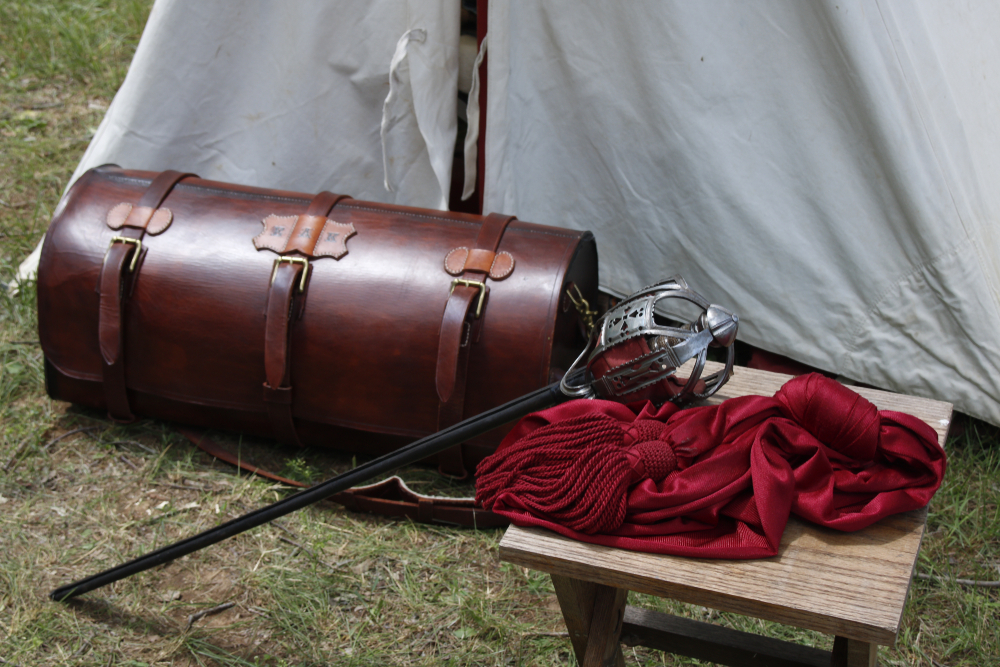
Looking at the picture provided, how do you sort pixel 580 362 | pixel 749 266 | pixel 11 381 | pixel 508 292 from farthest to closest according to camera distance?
pixel 11 381 → pixel 749 266 → pixel 508 292 → pixel 580 362

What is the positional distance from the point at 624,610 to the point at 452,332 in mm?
759

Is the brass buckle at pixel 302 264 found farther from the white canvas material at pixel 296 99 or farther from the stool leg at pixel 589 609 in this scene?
the stool leg at pixel 589 609

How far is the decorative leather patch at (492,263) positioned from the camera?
6.76 ft

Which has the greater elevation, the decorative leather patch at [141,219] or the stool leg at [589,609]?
the decorative leather patch at [141,219]

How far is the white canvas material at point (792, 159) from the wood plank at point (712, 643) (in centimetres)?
106

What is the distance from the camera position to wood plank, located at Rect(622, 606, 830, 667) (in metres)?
1.45

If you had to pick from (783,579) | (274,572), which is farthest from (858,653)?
(274,572)

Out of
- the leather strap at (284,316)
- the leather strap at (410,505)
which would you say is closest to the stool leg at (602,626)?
the leather strap at (410,505)

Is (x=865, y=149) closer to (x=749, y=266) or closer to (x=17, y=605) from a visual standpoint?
(x=749, y=266)

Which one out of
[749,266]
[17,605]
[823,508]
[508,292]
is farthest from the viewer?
[749,266]

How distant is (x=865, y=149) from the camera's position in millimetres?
2145

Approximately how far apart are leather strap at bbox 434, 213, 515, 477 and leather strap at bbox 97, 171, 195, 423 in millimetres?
835

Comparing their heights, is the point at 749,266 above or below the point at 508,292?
below

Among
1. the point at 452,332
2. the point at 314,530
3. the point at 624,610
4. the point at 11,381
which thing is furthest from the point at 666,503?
the point at 11,381
